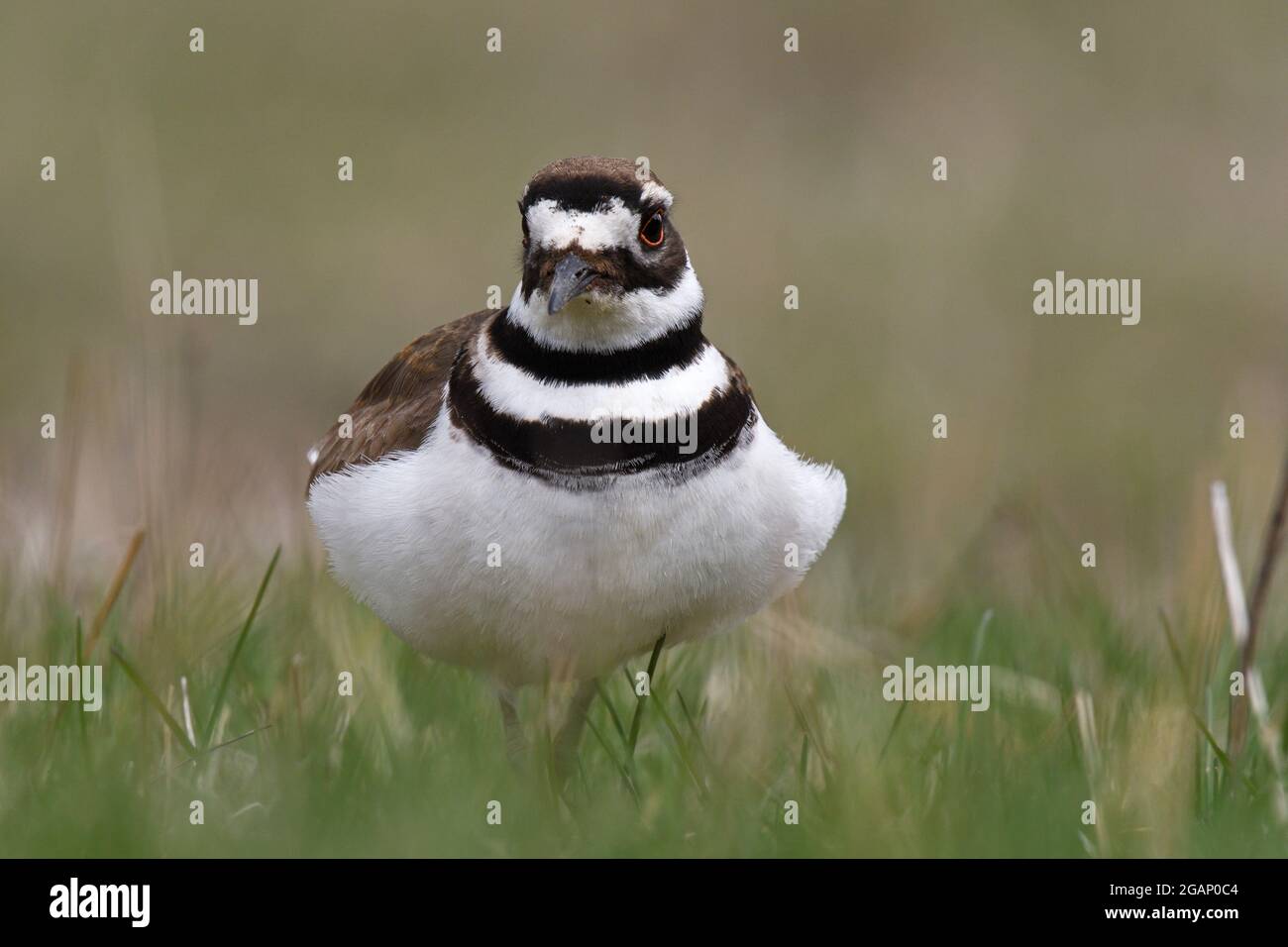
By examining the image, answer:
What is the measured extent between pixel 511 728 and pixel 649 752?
53 cm

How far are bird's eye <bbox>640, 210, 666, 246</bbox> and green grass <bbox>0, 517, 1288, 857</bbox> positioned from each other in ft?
4.69

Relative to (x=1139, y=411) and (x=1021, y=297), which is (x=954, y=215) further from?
(x=1139, y=411)

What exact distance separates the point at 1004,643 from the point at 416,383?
98.6 inches

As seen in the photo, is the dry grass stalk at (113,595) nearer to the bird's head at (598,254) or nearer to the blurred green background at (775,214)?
the bird's head at (598,254)

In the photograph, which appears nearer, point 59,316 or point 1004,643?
point 1004,643

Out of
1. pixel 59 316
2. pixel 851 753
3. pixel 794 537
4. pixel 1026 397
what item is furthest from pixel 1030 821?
pixel 59 316

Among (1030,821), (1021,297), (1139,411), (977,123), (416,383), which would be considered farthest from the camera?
(977,123)

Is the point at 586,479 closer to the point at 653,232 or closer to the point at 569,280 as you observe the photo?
the point at 569,280

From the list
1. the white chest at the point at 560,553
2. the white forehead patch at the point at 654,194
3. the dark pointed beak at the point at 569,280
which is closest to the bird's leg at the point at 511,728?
the white chest at the point at 560,553

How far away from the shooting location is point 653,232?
5.54m

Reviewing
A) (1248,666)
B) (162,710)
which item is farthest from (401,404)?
(1248,666)

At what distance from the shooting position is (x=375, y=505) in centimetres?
571

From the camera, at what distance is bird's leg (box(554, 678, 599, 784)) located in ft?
18.3

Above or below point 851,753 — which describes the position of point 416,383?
above
